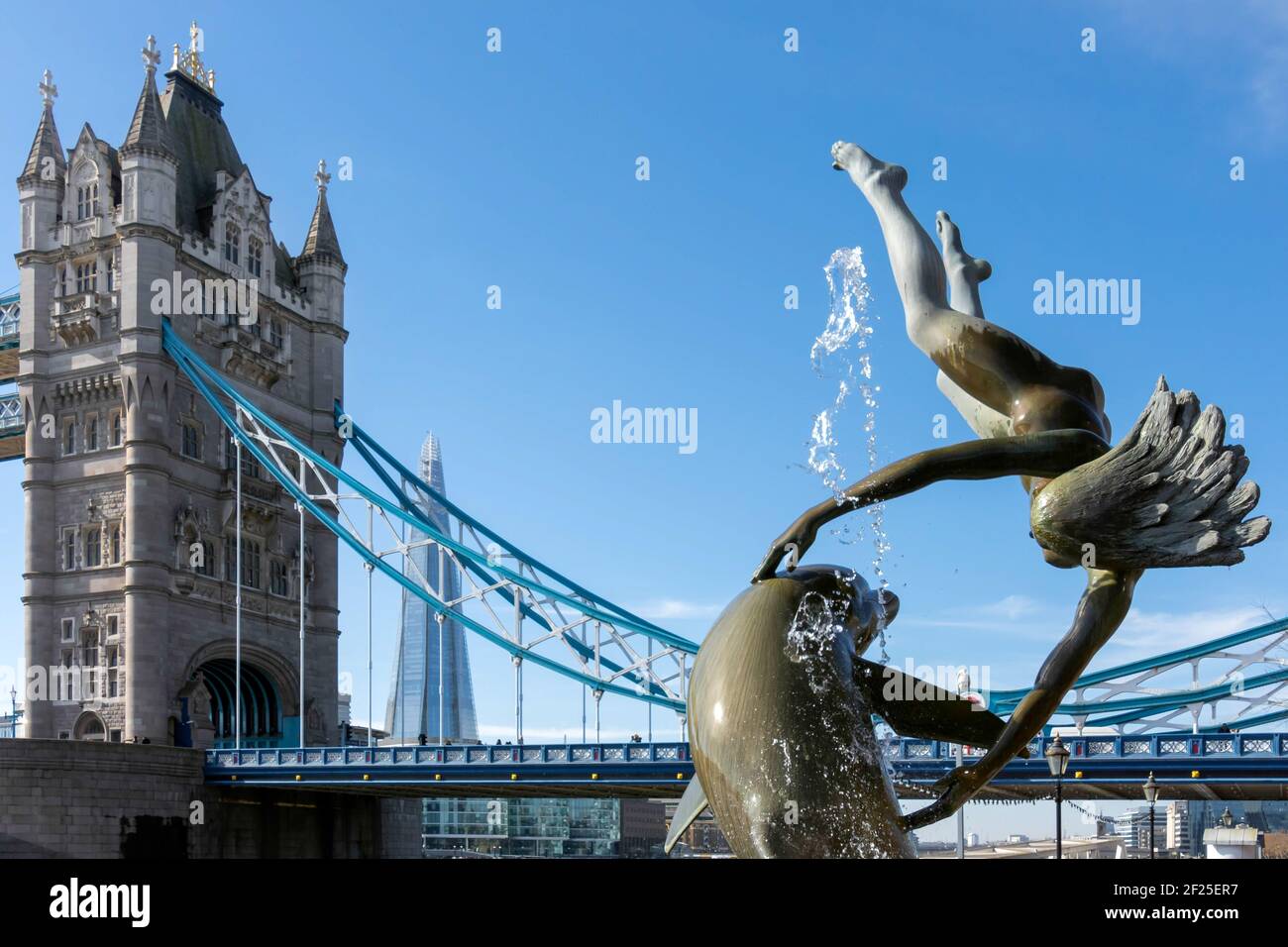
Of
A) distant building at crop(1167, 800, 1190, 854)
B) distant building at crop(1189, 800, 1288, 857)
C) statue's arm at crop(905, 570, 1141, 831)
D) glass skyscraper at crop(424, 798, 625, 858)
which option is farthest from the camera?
distant building at crop(1167, 800, 1190, 854)

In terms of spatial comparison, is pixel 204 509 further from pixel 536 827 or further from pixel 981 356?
pixel 536 827

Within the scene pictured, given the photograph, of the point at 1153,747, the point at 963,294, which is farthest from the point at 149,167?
the point at 963,294

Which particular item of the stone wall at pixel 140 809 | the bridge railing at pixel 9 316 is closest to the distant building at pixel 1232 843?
the stone wall at pixel 140 809

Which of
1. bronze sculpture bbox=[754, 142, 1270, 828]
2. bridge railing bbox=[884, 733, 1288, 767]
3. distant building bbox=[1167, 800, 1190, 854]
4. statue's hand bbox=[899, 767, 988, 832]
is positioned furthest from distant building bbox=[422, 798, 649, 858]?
bronze sculpture bbox=[754, 142, 1270, 828]

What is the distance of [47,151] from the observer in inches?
1602

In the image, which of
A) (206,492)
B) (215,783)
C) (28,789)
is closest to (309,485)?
(206,492)

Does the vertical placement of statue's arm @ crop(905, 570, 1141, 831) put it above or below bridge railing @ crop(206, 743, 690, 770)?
above

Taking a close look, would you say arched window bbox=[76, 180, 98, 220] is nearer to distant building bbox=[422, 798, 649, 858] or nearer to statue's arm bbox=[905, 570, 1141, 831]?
statue's arm bbox=[905, 570, 1141, 831]

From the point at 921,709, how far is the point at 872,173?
8.70 ft

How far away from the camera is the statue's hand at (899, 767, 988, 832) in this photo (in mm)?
6672

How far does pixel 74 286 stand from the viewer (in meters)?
39.5

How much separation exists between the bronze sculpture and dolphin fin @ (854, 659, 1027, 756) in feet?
0.41

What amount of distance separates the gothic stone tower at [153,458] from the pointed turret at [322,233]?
169 centimetres
